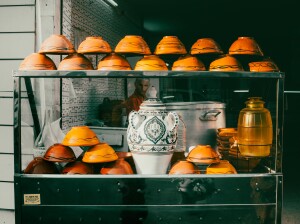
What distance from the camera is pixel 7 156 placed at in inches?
115

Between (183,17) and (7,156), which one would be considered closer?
(7,156)

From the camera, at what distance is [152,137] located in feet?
5.83

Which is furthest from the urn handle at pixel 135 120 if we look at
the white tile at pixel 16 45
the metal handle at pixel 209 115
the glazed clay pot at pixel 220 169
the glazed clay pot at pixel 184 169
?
the white tile at pixel 16 45

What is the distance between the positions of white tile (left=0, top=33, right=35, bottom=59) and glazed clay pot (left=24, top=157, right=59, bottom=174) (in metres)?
1.28

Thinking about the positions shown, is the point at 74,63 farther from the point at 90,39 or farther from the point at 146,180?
the point at 146,180

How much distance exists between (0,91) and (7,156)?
54cm

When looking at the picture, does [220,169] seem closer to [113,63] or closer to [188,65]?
[188,65]

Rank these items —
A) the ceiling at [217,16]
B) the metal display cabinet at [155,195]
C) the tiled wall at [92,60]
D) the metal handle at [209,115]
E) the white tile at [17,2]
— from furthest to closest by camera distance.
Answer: the ceiling at [217,16]
the tiled wall at [92,60]
the white tile at [17,2]
the metal handle at [209,115]
the metal display cabinet at [155,195]

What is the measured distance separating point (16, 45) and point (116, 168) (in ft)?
5.35

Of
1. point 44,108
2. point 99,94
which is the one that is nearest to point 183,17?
point 99,94

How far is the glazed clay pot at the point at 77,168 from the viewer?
1819 mm

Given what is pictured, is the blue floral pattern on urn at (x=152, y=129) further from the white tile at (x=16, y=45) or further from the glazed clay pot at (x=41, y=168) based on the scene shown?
the white tile at (x=16, y=45)

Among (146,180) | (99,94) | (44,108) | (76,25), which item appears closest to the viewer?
(146,180)

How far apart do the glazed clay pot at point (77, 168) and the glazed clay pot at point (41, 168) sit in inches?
2.7
